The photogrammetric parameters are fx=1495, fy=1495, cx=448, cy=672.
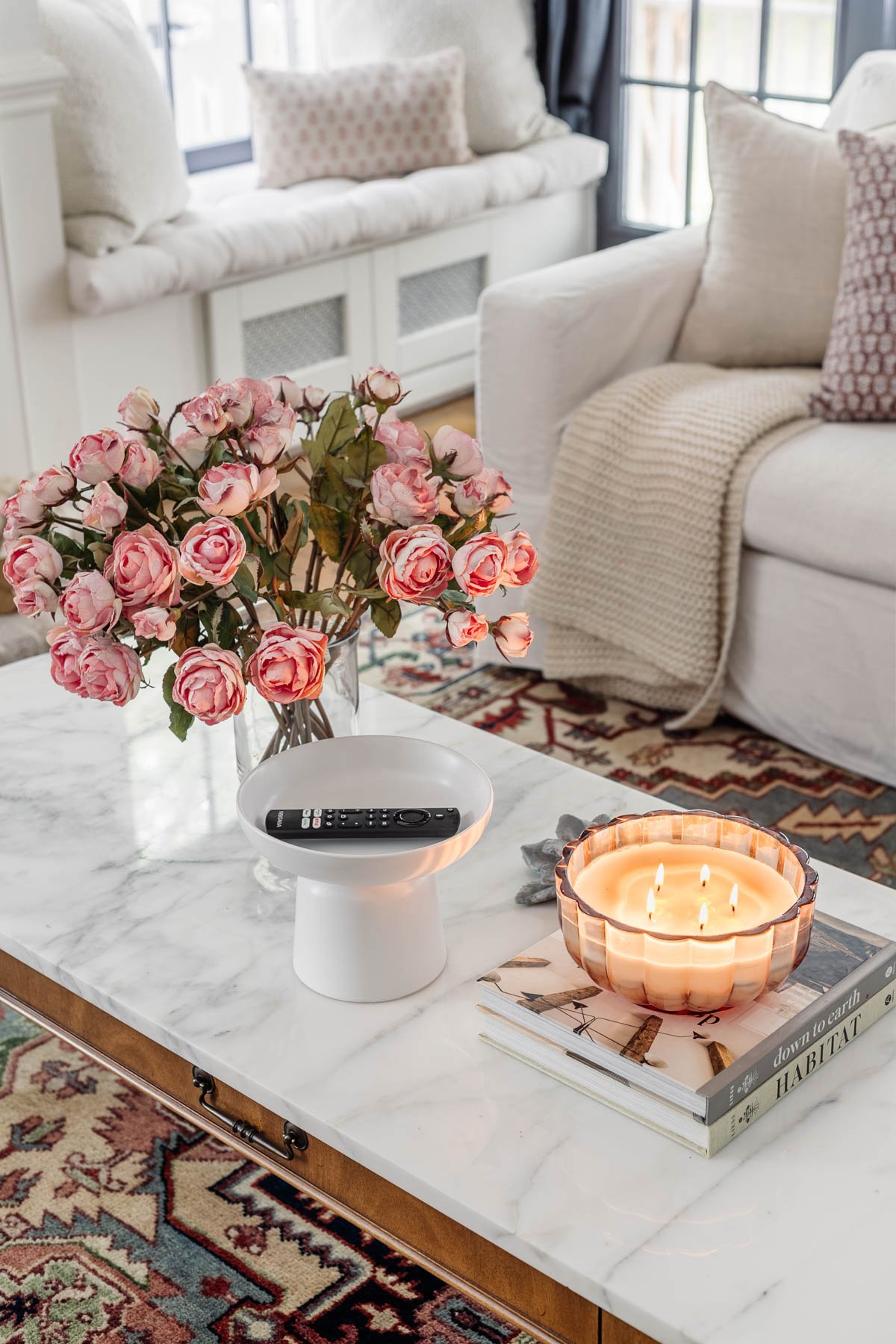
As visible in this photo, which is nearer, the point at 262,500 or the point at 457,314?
the point at 262,500

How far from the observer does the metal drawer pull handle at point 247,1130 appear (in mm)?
1037

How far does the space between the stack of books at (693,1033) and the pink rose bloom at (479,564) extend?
27cm

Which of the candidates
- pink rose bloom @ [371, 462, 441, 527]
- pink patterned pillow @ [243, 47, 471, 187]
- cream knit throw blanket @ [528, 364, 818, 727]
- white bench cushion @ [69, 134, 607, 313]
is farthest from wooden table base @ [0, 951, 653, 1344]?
pink patterned pillow @ [243, 47, 471, 187]

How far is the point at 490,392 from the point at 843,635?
2.20ft

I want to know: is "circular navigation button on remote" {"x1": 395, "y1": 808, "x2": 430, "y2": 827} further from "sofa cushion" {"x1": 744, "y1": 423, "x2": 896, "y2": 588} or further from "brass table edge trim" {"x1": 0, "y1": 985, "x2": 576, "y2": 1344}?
"sofa cushion" {"x1": 744, "y1": 423, "x2": 896, "y2": 588}

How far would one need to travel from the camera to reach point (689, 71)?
3.85 m

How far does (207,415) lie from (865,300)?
4.50ft

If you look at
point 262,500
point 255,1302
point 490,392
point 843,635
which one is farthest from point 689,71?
point 255,1302

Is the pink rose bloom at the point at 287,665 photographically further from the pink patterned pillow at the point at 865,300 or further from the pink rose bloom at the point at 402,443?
the pink patterned pillow at the point at 865,300

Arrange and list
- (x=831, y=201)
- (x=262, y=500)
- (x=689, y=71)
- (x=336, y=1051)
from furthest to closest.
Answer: (x=689, y=71) → (x=831, y=201) → (x=262, y=500) → (x=336, y=1051)

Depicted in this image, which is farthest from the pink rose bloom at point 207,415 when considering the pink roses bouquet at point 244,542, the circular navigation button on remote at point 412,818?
the circular navigation button on remote at point 412,818

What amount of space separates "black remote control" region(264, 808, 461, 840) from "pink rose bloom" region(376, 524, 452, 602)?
159mm

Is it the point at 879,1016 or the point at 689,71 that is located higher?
the point at 689,71

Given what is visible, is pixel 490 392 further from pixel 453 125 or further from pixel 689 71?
pixel 689 71
